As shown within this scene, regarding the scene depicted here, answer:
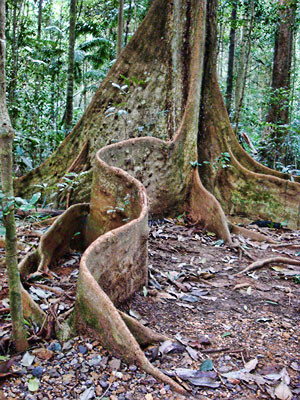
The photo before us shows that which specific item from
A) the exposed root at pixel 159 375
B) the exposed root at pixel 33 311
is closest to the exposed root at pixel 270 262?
the exposed root at pixel 159 375

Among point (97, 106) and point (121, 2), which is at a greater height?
point (121, 2)

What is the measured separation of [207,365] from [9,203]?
149 cm

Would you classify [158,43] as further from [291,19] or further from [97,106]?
[291,19]

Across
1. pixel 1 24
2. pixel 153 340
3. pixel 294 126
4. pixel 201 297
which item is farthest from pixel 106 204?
pixel 294 126

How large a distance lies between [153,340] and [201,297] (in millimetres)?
982

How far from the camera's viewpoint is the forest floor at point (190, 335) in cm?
191

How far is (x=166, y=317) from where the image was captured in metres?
2.81

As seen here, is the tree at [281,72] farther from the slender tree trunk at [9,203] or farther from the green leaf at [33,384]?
the green leaf at [33,384]

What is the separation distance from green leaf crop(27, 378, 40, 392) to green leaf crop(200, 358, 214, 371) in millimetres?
931

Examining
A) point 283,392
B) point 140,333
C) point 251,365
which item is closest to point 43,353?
point 140,333

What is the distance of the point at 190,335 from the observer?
2.59 meters

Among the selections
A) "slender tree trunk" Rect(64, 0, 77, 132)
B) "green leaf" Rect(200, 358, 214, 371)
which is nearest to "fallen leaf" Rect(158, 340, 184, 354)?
"green leaf" Rect(200, 358, 214, 371)

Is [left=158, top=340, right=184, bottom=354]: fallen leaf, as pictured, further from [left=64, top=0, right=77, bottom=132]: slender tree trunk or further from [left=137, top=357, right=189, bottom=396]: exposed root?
[left=64, top=0, right=77, bottom=132]: slender tree trunk

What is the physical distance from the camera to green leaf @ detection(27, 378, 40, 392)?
1.83 meters
